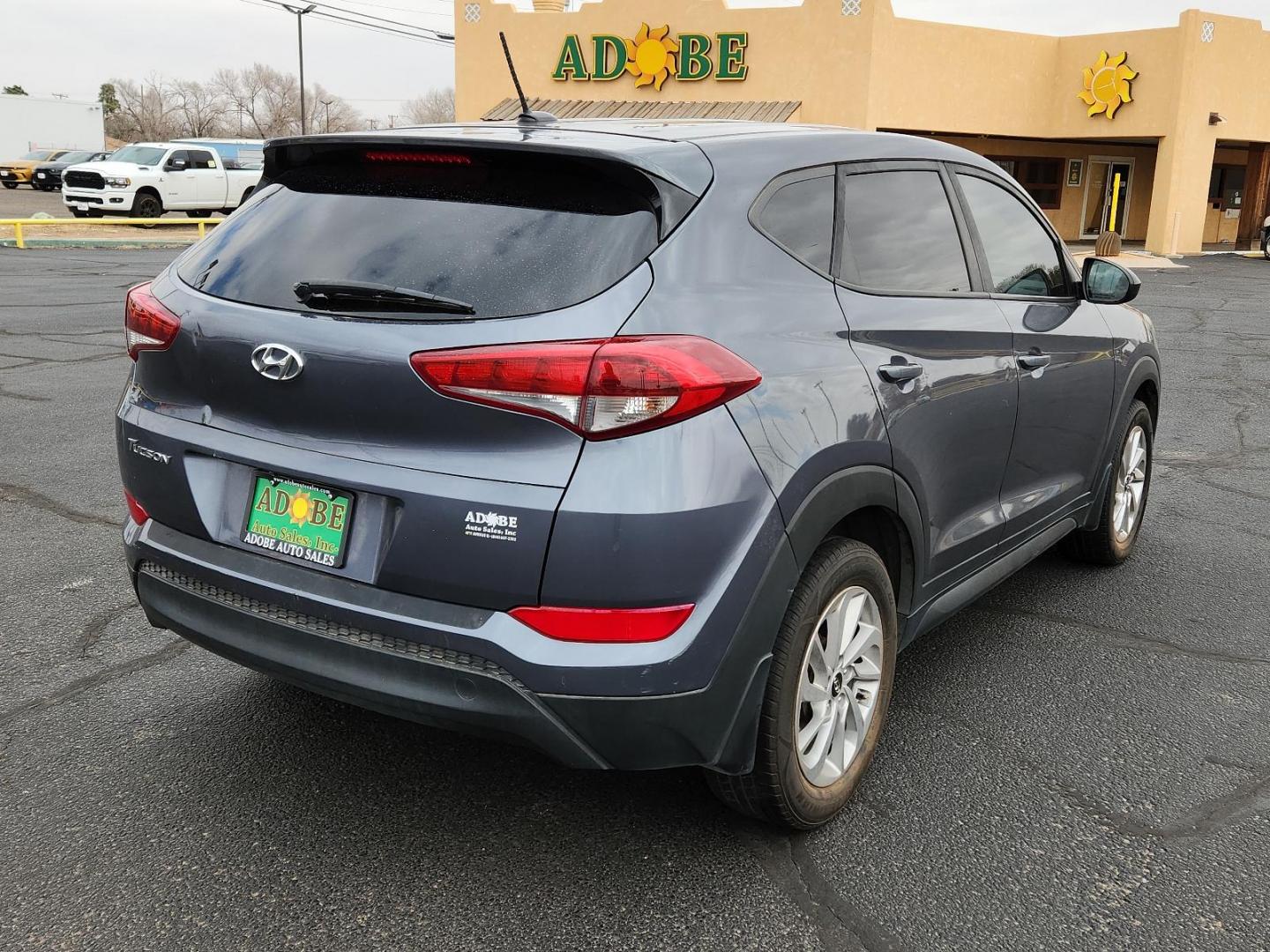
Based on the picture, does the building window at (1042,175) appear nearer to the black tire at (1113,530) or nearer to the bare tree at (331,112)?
the black tire at (1113,530)

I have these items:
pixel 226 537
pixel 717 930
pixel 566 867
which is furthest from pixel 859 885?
pixel 226 537

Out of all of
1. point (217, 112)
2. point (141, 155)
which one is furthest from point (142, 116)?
point (141, 155)

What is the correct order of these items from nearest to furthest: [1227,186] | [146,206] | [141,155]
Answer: [146,206] < [141,155] < [1227,186]

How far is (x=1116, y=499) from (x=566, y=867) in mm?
3300

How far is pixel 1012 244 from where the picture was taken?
4133 millimetres

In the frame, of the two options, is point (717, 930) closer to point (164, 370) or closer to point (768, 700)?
point (768, 700)

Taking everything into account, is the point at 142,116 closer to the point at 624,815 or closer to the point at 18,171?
the point at 18,171

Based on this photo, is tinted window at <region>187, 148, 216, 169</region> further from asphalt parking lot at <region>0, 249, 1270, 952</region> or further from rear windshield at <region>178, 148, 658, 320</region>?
rear windshield at <region>178, 148, 658, 320</region>

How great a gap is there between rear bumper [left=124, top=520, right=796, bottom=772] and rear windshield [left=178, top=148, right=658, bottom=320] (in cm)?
67

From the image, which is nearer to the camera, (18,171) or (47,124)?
(18,171)

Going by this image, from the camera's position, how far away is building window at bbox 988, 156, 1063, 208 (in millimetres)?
34594

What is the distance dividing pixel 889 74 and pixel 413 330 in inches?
1064

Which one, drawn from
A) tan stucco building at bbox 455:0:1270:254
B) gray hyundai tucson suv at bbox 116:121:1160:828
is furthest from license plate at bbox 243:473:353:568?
tan stucco building at bbox 455:0:1270:254

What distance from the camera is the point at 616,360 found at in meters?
2.39
